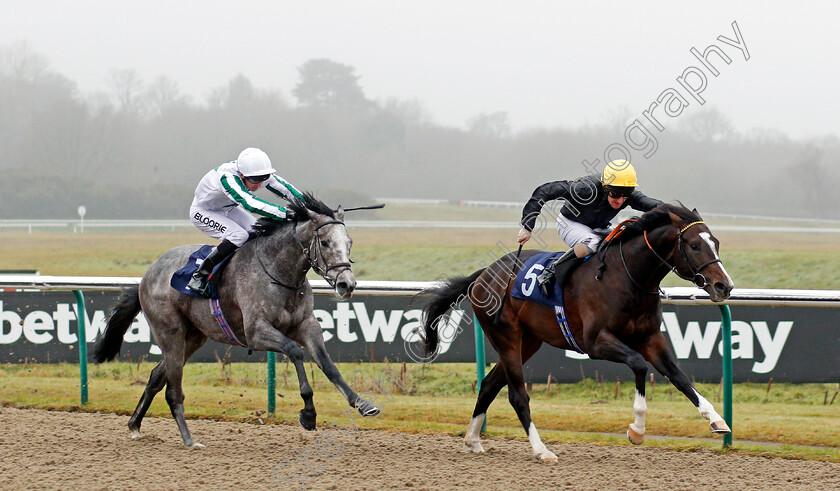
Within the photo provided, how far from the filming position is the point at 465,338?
313 inches

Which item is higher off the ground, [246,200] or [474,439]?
[246,200]

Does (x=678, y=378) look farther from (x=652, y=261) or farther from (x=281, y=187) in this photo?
(x=281, y=187)

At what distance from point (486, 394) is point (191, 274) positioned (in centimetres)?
209

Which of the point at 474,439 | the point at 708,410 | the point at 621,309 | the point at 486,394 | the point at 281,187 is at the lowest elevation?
the point at 474,439

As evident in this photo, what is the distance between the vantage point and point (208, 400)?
759 cm

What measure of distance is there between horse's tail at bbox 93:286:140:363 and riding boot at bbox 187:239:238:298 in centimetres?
97

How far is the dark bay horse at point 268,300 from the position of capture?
5.10m

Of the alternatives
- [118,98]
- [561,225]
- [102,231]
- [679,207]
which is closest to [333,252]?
[561,225]

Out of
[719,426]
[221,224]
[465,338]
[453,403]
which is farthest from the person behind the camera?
[465,338]

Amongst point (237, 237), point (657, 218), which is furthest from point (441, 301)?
point (657, 218)

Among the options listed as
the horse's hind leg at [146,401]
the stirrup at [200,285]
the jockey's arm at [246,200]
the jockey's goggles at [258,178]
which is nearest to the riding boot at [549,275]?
the jockey's arm at [246,200]

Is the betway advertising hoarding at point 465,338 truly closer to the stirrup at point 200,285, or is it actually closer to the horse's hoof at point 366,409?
the stirrup at point 200,285

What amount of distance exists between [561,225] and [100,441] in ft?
11.1

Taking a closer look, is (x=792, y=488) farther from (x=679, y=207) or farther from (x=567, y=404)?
(x=567, y=404)
